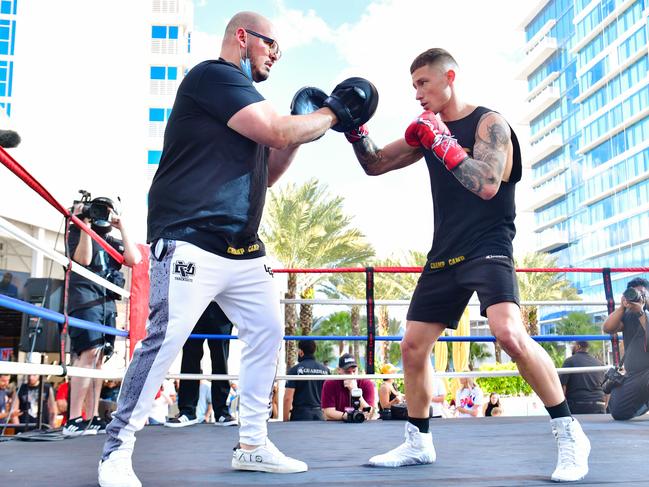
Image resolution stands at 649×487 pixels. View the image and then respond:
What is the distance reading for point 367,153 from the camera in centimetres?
282

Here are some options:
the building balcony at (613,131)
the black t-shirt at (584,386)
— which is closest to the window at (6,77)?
the black t-shirt at (584,386)

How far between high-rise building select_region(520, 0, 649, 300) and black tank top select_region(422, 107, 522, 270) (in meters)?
39.1

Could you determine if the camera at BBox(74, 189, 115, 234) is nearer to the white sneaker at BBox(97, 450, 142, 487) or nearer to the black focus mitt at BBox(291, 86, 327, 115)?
the black focus mitt at BBox(291, 86, 327, 115)

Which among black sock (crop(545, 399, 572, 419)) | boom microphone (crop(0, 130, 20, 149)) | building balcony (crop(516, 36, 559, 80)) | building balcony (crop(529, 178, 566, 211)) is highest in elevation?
building balcony (crop(516, 36, 559, 80))

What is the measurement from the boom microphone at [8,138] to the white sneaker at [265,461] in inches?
56.9

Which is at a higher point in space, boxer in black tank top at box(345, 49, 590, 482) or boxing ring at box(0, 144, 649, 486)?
boxer in black tank top at box(345, 49, 590, 482)

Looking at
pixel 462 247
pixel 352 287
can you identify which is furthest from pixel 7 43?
pixel 462 247

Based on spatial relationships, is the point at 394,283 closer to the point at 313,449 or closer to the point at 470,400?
the point at 470,400

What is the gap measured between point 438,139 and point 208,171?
0.81 meters

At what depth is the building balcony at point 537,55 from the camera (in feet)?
174

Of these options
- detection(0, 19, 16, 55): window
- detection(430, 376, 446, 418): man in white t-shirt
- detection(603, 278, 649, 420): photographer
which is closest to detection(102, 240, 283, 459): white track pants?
detection(603, 278, 649, 420): photographer

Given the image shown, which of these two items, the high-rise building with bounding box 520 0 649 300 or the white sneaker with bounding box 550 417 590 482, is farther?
the high-rise building with bounding box 520 0 649 300

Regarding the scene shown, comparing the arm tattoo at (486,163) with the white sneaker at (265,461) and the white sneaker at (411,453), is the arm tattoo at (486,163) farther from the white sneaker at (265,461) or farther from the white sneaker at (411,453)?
the white sneaker at (265,461)

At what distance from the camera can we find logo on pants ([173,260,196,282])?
6.92 ft
